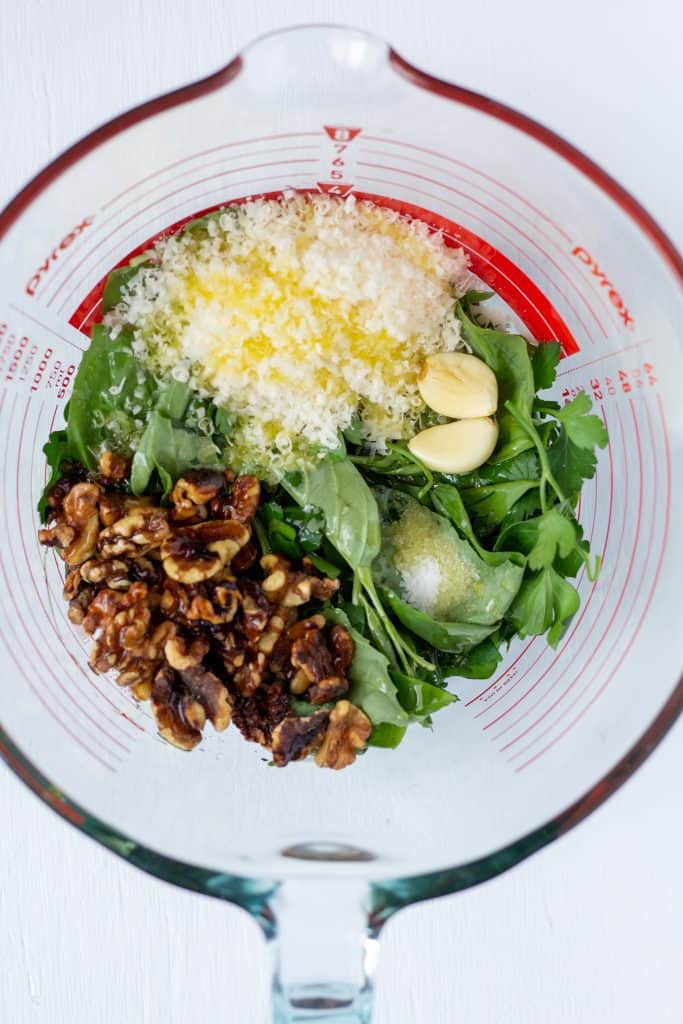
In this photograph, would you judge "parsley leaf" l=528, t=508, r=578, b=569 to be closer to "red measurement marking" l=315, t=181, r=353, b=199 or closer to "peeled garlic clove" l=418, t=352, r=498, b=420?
"peeled garlic clove" l=418, t=352, r=498, b=420

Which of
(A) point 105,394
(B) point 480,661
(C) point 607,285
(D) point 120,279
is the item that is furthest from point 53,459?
(C) point 607,285

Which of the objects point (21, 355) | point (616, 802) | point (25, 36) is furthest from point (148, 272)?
point (616, 802)

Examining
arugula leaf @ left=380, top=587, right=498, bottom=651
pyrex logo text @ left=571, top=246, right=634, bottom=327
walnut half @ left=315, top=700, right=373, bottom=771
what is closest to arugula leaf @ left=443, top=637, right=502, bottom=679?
arugula leaf @ left=380, top=587, right=498, bottom=651

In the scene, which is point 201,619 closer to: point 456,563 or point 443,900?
point 456,563

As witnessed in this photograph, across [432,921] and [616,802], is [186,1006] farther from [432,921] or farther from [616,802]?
[616,802]

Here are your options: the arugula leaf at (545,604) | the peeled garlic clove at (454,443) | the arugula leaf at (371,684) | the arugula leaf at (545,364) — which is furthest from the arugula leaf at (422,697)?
the arugula leaf at (545,364)

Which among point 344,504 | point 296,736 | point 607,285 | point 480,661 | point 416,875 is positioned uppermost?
point 607,285

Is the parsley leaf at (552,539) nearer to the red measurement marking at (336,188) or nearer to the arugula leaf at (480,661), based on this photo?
the arugula leaf at (480,661)
